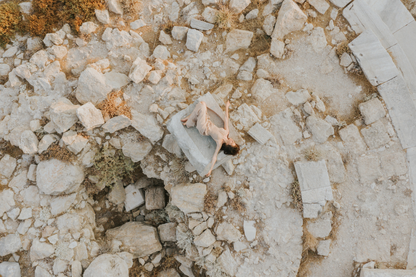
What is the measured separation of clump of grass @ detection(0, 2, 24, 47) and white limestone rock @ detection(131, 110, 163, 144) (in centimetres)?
427

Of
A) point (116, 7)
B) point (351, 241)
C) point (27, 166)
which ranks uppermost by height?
point (116, 7)

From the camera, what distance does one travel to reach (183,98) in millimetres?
6844

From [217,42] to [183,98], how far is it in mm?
1996

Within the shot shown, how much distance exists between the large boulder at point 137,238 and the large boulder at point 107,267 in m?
0.66

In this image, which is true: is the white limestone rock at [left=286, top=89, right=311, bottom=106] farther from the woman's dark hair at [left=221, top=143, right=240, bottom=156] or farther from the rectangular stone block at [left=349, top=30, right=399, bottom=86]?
the woman's dark hair at [left=221, top=143, right=240, bottom=156]

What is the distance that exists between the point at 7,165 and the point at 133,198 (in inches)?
142

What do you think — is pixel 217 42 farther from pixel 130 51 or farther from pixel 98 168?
pixel 98 168

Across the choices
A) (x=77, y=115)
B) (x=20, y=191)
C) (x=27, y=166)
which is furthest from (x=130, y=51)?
(x=20, y=191)

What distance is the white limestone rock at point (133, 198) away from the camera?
27.2 feet

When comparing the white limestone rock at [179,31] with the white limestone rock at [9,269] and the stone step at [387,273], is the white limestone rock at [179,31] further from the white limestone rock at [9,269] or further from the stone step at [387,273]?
the stone step at [387,273]

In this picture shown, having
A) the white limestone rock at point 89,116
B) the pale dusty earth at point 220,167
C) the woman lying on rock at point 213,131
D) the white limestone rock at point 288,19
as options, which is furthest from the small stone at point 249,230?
the white limestone rock at point 288,19

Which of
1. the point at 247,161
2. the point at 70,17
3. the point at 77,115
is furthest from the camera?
the point at 70,17

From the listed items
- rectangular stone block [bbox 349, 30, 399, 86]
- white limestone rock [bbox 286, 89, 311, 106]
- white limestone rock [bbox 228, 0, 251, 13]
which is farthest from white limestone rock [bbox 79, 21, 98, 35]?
rectangular stone block [bbox 349, 30, 399, 86]

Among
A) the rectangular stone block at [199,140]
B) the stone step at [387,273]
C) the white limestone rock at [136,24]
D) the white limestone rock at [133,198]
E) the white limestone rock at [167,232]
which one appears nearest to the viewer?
the stone step at [387,273]
